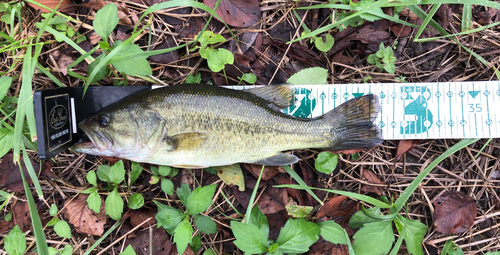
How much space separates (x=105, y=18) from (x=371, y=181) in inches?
154

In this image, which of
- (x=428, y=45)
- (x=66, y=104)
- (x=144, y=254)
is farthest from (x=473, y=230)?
(x=66, y=104)

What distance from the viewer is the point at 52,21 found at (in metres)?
3.68

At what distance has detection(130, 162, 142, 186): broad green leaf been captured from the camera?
368 cm

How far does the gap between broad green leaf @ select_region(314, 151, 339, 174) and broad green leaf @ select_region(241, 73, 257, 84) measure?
1316mm

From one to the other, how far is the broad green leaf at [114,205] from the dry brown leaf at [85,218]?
0.27 meters

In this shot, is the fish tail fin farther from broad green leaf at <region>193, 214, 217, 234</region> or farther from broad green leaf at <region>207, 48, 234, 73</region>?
broad green leaf at <region>193, 214, 217, 234</region>

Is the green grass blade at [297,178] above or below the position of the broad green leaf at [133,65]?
below

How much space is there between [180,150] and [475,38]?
430 cm

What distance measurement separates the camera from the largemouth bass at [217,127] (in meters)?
3.30

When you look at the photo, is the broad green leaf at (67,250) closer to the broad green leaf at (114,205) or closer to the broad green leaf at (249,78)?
the broad green leaf at (114,205)

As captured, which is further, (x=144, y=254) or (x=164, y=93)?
(x=144, y=254)

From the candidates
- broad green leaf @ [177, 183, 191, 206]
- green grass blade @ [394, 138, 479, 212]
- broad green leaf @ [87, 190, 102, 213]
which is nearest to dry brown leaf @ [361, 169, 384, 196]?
green grass blade @ [394, 138, 479, 212]

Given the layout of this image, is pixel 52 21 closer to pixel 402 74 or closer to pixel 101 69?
pixel 101 69

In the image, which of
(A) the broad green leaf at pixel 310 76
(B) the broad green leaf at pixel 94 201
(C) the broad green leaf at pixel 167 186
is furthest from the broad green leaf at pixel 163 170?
(A) the broad green leaf at pixel 310 76
